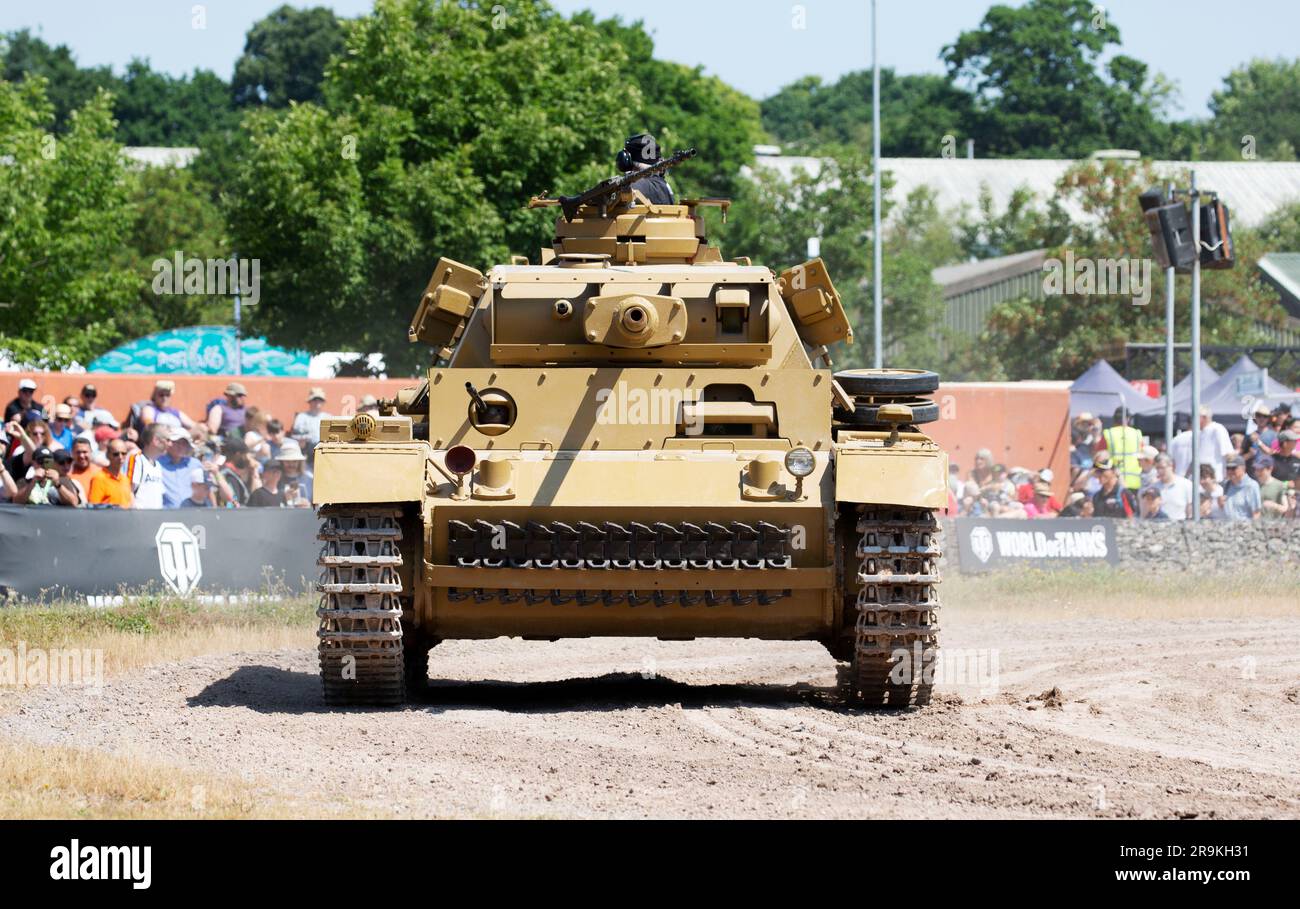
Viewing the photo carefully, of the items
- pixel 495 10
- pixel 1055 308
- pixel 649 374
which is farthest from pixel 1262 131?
pixel 649 374

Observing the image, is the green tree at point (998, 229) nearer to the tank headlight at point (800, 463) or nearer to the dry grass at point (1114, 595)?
the dry grass at point (1114, 595)

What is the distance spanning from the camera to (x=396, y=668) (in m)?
12.2

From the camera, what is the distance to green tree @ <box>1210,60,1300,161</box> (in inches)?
3516

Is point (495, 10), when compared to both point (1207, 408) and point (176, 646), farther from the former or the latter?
point (176, 646)

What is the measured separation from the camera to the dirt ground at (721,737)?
9.25 meters

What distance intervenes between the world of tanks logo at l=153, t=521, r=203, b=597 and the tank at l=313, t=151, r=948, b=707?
5.91m

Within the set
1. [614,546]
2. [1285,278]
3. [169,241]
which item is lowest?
[614,546]

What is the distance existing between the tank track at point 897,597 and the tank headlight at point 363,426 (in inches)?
119

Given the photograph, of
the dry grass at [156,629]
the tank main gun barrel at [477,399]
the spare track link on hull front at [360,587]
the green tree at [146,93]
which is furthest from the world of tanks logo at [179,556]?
the green tree at [146,93]

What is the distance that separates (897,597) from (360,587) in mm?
3201

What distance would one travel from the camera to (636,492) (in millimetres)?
12234

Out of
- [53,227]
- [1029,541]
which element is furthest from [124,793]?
[53,227]

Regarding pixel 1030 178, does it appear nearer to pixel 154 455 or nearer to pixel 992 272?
pixel 992 272
